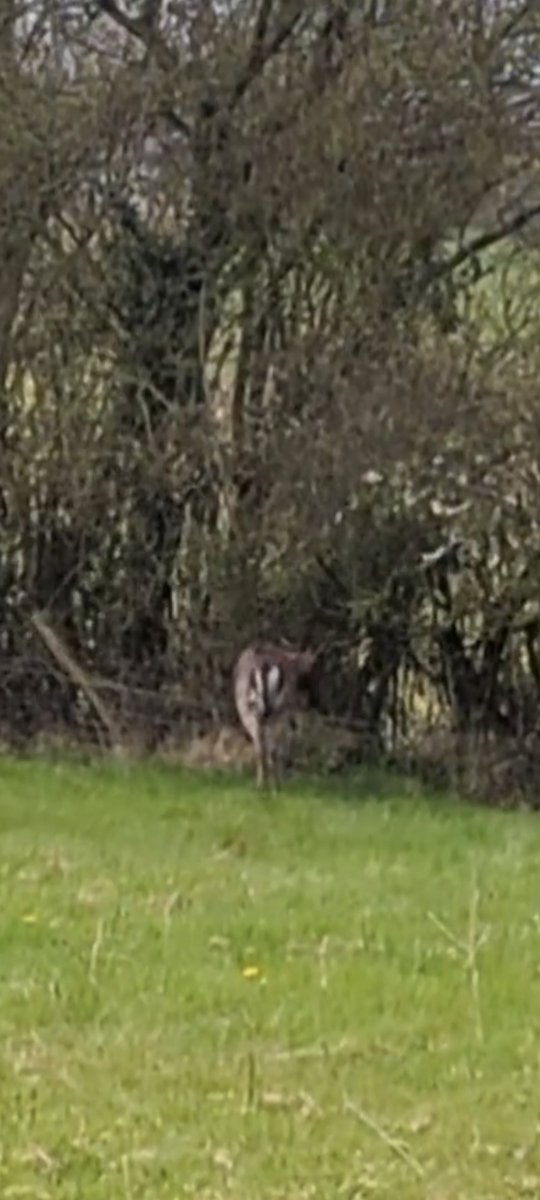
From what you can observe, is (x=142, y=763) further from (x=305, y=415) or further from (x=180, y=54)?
(x=180, y=54)

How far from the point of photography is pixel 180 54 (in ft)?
49.8

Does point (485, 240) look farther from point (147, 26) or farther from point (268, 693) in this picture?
point (268, 693)

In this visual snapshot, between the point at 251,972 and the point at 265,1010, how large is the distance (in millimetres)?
567

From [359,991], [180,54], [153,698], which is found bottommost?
[359,991]

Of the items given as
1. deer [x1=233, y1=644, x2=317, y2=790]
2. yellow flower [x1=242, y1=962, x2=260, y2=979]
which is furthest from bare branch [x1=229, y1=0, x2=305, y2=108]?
yellow flower [x1=242, y1=962, x2=260, y2=979]

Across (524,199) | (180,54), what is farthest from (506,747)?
(180,54)

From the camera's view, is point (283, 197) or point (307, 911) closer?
point (307, 911)

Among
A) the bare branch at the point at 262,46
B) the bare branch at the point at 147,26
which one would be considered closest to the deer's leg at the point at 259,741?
the bare branch at the point at 262,46

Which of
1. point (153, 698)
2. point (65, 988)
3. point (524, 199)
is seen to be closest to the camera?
point (65, 988)

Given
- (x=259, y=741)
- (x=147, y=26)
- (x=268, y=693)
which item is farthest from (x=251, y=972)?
(x=147, y=26)

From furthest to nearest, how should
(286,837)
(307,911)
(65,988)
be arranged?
(286,837) < (307,911) < (65,988)

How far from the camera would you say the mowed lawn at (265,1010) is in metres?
6.79

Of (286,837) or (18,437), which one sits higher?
(18,437)

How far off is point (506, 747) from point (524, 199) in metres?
3.44
